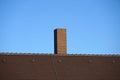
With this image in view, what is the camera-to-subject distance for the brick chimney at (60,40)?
20438 millimetres

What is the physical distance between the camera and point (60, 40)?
20.8 metres
